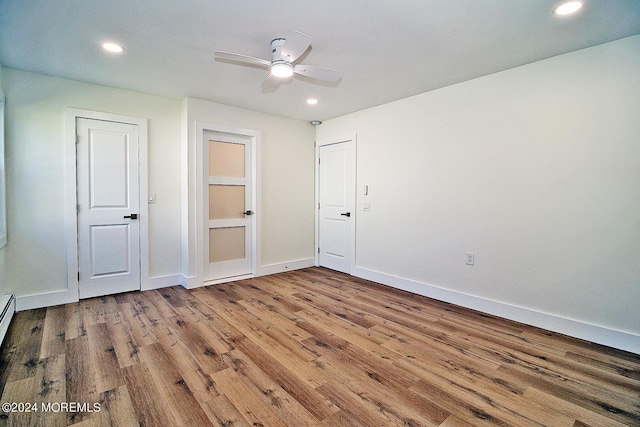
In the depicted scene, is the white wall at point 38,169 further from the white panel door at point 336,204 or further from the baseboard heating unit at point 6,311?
the white panel door at point 336,204

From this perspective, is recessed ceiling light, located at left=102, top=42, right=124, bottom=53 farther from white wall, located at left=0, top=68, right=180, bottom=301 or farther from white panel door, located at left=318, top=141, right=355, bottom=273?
white panel door, located at left=318, top=141, right=355, bottom=273

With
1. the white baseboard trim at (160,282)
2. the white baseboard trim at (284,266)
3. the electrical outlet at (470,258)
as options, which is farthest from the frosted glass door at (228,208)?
the electrical outlet at (470,258)

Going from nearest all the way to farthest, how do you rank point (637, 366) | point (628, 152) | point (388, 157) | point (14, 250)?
point (637, 366)
point (628, 152)
point (14, 250)
point (388, 157)

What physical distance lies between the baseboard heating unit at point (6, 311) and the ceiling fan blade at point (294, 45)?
3.23 m

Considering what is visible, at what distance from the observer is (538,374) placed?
2.11 meters

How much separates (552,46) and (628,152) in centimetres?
107

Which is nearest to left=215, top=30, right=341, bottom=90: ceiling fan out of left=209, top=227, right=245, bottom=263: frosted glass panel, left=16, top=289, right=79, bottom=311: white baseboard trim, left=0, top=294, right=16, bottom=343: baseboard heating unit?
left=209, top=227, right=245, bottom=263: frosted glass panel

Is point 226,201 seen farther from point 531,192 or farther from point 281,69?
point 531,192

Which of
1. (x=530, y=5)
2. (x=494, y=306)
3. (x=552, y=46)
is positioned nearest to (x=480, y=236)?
(x=494, y=306)

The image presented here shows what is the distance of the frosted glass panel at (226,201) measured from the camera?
168 inches

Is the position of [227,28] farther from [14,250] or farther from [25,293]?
[25,293]

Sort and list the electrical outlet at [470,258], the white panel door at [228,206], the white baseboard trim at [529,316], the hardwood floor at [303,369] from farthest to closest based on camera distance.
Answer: the white panel door at [228,206] → the electrical outlet at [470,258] → the white baseboard trim at [529,316] → the hardwood floor at [303,369]

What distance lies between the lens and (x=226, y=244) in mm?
4418

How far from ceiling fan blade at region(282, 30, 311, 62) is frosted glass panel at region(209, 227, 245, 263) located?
107 inches
